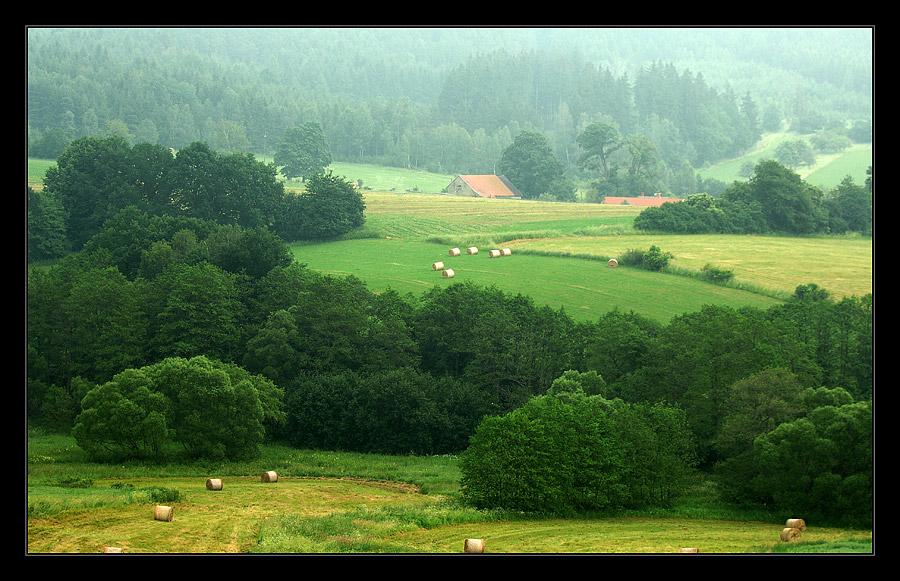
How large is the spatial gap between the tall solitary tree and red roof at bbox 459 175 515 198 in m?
21.4

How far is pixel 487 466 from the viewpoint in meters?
36.5

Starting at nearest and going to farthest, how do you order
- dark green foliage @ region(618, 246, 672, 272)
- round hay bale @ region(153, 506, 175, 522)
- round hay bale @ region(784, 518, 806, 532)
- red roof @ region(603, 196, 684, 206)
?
round hay bale @ region(153, 506, 175, 522) < round hay bale @ region(784, 518, 806, 532) < dark green foliage @ region(618, 246, 672, 272) < red roof @ region(603, 196, 684, 206)

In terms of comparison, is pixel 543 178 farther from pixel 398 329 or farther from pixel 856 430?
pixel 856 430

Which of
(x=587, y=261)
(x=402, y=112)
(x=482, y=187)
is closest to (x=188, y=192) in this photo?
(x=587, y=261)

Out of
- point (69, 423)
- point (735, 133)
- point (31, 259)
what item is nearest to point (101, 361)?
point (69, 423)

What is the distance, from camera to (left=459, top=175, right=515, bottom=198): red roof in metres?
134

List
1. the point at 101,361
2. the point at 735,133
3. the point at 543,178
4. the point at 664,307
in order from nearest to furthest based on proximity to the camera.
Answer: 1. the point at 101,361
2. the point at 664,307
3. the point at 543,178
4. the point at 735,133

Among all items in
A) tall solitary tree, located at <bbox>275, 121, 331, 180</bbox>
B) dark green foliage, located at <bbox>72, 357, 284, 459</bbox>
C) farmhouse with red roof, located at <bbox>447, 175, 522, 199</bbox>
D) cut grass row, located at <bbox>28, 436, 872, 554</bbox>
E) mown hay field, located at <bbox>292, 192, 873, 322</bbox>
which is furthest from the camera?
farmhouse with red roof, located at <bbox>447, 175, 522, 199</bbox>

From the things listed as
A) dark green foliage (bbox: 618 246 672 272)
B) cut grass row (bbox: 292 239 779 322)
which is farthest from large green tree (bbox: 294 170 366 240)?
dark green foliage (bbox: 618 246 672 272)

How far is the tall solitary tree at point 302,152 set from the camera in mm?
133625

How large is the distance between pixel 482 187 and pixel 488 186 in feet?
5.57

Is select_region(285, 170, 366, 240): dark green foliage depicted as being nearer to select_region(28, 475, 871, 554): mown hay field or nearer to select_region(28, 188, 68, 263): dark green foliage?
select_region(28, 188, 68, 263): dark green foliage

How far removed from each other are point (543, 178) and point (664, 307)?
76.4m

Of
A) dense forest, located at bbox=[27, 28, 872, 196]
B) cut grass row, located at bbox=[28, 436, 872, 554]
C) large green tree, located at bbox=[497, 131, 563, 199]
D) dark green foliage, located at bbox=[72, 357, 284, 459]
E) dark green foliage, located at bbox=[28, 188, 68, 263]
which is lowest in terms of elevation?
cut grass row, located at bbox=[28, 436, 872, 554]
